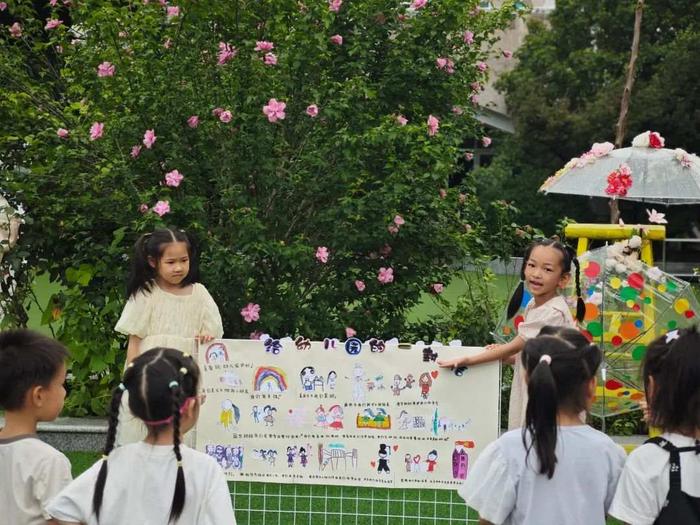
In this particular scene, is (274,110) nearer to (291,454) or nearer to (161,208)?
(161,208)

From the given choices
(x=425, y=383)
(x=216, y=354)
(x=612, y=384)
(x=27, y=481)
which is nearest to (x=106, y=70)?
(x=216, y=354)

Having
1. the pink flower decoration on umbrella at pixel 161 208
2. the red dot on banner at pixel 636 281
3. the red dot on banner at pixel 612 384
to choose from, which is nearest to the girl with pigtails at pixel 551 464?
the red dot on banner at pixel 612 384

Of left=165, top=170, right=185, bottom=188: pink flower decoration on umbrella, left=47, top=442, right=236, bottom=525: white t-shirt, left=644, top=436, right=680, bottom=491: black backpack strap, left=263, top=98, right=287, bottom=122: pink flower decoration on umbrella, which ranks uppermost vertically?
left=263, top=98, right=287, bottom=122: pink flower decoration on umbrella

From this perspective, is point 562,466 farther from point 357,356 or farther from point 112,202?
point 112,202

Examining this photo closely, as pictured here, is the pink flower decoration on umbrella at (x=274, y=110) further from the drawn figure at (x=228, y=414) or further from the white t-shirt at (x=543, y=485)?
the white t-shirt at (x=543, y=485)

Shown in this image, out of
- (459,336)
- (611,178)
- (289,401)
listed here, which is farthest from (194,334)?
(611,178)

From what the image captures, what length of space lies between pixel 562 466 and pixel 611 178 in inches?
161

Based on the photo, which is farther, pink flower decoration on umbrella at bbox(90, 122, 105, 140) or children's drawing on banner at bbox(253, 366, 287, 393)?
pink flower decoration on umbrella at bbox(90, 122, 105, 140)

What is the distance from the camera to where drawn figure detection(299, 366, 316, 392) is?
15.0ft

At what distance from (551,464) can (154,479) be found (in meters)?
0.99

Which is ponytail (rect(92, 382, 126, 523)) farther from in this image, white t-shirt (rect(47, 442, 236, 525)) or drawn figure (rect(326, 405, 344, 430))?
drawn figure (rect(326, 405, 344, 430))

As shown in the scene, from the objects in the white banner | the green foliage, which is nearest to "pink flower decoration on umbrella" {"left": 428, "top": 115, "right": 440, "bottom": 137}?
the white banner

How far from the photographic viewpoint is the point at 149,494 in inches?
117

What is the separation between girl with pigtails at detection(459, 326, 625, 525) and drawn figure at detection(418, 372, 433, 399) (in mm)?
1322
